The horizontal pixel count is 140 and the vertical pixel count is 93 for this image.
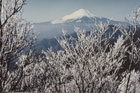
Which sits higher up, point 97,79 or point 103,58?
point 103,58

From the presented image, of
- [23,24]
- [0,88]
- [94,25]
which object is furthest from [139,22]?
[0,88]

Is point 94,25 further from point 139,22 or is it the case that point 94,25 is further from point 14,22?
point 14,22

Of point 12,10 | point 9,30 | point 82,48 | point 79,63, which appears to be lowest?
point 79,63

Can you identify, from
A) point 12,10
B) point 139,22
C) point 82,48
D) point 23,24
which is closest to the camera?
point 12,10

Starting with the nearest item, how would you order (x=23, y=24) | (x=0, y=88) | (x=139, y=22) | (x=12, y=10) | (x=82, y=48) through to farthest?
(x=0, y=88) < (x=12, y=10) < (x=23, y=24) < (x=82, y=48) < (x=139, y=22)

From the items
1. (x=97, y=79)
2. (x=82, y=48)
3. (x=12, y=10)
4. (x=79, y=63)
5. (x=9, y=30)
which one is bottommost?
(x=97, y=79)

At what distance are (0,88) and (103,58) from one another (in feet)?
15.3

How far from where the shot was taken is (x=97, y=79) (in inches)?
371

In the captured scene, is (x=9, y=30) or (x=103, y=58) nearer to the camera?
(x=9, y=30)

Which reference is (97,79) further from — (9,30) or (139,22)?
(9,30)

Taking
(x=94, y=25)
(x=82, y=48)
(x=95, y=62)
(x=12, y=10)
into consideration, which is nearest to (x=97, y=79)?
(x=95, y=62)

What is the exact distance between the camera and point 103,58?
954 cm

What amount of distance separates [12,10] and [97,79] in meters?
4.65

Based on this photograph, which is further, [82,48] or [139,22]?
[139,22]
